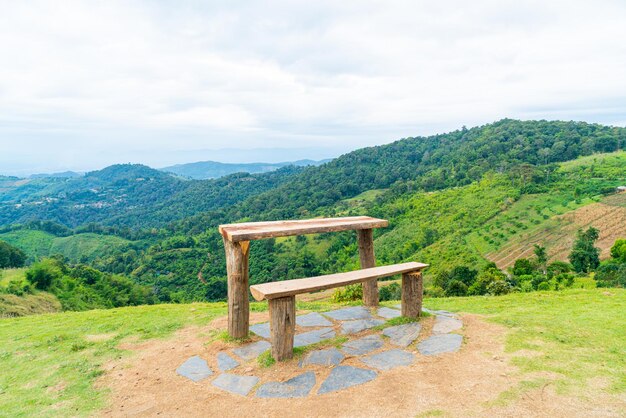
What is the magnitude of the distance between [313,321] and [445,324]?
2.09m

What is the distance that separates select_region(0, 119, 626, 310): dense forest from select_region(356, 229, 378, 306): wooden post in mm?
14279


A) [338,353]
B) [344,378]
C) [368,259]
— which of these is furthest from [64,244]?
[344,378]

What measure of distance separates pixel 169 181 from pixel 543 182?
14484 centimetres

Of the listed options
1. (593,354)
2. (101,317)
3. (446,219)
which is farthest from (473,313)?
(446,219)

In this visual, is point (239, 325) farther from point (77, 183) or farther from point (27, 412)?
point (77, 183)

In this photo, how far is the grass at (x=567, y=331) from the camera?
3834 millimetres

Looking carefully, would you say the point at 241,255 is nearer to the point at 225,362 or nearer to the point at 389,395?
the point at 225,362

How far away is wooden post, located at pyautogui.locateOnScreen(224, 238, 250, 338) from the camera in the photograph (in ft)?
17.4

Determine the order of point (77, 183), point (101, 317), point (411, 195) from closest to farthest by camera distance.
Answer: point (101, 317), point (411, 195), point (77, 183)

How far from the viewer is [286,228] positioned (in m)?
5.54

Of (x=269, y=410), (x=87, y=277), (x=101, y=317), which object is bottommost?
(x=87, y=277)

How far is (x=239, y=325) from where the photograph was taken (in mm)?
5410

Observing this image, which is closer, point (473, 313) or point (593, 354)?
point (593, 354)

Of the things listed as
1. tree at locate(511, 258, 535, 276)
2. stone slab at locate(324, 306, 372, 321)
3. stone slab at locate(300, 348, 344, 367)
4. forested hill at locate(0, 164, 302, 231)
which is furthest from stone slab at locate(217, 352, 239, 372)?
forested hill at locate(0, 164, 302, 231)
